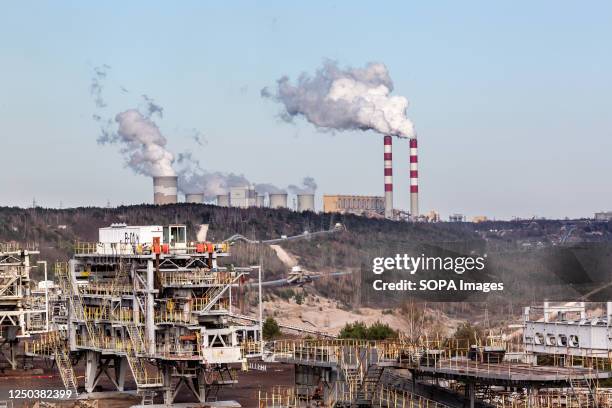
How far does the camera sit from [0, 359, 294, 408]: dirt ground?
7381 centimetres

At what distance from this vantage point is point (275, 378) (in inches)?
3585

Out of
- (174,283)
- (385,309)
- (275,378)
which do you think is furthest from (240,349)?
(385,309)

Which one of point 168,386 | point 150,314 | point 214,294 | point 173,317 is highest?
point 214,294

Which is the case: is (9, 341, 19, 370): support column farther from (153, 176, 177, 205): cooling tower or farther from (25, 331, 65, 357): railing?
(153, 176, 177, 205): cooling tower

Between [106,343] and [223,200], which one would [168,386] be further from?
[223,200]

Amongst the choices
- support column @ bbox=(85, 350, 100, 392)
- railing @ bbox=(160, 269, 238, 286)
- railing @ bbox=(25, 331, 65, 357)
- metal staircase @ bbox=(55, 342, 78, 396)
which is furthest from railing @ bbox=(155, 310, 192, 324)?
railing @ bbox=(25, 331, 65, 357)

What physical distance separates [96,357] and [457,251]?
3120 inches

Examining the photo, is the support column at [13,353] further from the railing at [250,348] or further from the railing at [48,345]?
the railing at [250,348]

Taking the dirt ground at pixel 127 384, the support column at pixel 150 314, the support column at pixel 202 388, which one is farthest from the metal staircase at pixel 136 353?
the dirt ground at pixel 127 384

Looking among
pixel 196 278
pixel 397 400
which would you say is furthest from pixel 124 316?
pixel 397 400

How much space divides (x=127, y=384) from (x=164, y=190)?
85542 mm

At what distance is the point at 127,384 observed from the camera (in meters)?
84.4

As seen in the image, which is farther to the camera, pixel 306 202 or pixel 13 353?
pixel 306 202

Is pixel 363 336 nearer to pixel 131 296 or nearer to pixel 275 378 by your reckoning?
pixel 275 378
